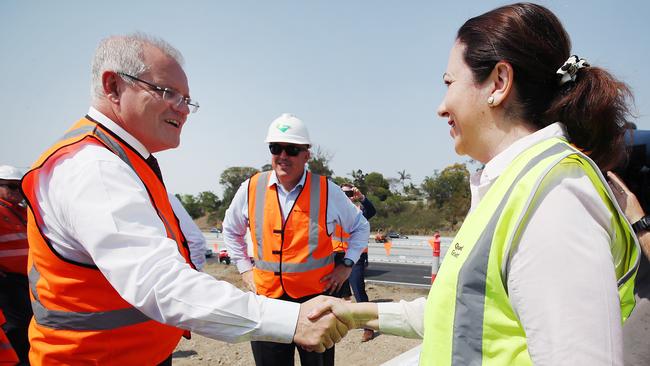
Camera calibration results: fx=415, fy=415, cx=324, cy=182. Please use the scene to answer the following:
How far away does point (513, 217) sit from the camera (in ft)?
3.89

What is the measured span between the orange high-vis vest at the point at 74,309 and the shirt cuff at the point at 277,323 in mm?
535

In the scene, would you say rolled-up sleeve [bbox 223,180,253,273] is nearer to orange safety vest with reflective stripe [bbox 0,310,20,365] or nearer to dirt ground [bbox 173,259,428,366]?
dirt ground [bbox 173,259,428,366]

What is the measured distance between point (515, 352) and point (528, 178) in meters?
0.51

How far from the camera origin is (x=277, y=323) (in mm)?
1846

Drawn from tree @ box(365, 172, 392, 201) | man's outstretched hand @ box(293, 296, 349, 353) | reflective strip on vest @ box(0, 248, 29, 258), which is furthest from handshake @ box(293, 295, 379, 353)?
tree @ box(365, 172, 392, 201)

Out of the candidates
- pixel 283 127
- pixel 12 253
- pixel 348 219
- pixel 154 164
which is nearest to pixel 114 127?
pixel 154 164

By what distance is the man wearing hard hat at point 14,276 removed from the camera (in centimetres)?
467

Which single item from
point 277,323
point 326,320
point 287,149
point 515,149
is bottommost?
point 326,320

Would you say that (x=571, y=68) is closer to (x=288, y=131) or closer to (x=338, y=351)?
(x=288, y=131)

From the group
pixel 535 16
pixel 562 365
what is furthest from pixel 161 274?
pixel 535 16

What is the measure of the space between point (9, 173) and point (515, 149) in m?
6.63

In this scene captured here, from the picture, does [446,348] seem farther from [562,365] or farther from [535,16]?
[535,16]

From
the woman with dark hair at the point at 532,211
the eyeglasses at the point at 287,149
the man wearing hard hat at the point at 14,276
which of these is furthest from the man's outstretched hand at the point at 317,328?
the man wearing hard hat at the point at 14,276

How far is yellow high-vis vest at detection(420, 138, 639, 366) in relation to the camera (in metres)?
1.19
